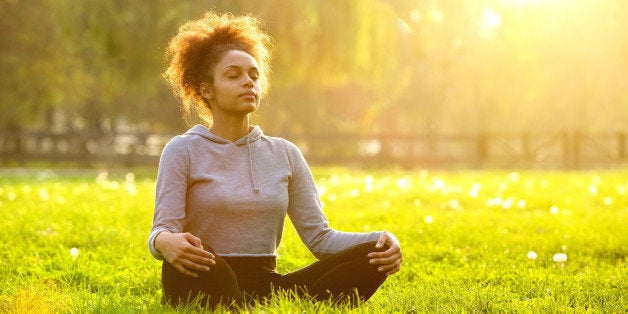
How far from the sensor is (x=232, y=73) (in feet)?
12.8

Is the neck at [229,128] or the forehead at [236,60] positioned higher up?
the forehead at [236,60]

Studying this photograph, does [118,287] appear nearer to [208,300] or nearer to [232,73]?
[208,300]

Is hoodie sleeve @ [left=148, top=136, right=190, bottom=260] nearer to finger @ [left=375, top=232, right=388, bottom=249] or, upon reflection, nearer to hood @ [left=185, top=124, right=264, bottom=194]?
hood @ [left=185, top=124, right=264, bottom=194]

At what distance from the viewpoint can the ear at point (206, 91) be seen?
4.02 metres

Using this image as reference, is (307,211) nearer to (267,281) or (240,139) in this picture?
(267,281)

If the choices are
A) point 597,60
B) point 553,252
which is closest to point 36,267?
point 553,252

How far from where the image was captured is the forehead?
3.89 m

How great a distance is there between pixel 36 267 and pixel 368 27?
16.3 metres

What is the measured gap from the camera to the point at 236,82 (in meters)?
3.89

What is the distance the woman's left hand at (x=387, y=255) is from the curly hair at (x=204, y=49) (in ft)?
3.76

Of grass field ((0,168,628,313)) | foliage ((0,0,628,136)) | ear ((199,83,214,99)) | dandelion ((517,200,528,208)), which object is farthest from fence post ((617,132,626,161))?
ear ((199,83,214,99))

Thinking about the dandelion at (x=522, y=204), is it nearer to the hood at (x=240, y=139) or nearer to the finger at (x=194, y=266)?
the hood at (x=240, y=139)

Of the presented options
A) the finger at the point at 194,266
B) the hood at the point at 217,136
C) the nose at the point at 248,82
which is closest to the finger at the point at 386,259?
the finger at the point at 194,266

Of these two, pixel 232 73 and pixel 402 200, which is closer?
pixel 232 73
